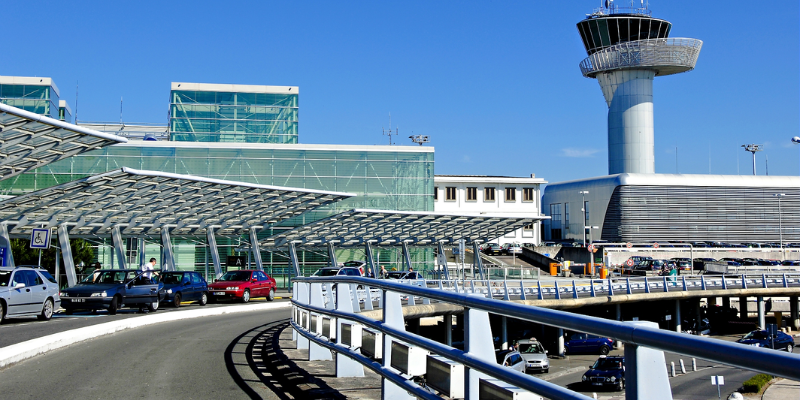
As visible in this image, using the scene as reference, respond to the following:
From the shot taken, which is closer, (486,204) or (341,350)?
(341,350)

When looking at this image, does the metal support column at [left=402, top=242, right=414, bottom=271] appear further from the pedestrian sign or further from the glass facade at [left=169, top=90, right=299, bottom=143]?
the pedestrian sign

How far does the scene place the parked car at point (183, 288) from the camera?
2903 cm

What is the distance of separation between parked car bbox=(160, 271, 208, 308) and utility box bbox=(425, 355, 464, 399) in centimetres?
2524

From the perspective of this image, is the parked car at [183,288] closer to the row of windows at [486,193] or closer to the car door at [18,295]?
the car door at [18,295]

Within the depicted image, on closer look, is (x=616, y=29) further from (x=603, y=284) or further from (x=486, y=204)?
(x=603, y=284)

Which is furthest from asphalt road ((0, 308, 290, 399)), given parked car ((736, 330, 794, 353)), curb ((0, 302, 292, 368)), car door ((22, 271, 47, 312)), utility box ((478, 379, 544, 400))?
car door ((22, 271, 47, 312))

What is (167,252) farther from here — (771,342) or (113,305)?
(771,342)

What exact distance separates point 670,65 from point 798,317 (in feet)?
216

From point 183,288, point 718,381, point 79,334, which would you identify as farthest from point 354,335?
point 183,288

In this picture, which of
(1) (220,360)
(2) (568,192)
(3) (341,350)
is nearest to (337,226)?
(1) (220,360)

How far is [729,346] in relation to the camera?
236cm

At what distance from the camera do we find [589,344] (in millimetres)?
4754

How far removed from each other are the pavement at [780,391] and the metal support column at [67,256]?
3350 cm

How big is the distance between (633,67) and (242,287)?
94.1 metres
